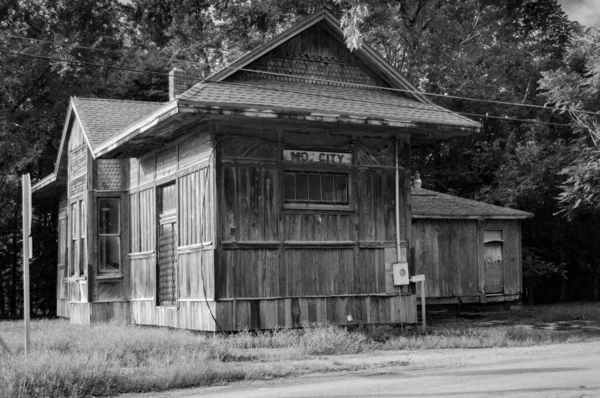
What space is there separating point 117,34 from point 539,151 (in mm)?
20245

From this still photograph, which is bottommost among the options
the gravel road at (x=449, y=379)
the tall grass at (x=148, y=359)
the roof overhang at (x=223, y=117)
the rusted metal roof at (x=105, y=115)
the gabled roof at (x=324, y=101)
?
the gravel road at (x=449, y=379)

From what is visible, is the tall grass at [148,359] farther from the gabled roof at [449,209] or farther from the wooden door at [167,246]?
the gabled roof at [449,209]

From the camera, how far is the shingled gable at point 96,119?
23.6m

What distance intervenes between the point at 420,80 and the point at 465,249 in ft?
43.6

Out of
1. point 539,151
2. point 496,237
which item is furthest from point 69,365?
point 539,151

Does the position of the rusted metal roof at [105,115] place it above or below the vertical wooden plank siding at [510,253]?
above

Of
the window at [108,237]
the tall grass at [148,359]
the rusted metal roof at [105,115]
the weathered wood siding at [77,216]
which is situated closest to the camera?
the tall grass at [148,359]

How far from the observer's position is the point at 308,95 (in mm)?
18688

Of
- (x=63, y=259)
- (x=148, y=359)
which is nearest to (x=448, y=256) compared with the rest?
(x=63, y=259)

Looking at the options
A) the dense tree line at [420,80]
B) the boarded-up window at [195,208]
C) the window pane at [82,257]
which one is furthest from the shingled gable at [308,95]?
the dense tree line at [420,80]

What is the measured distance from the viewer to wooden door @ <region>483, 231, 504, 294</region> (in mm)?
26516

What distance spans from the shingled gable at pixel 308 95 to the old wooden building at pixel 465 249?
18.0 feet

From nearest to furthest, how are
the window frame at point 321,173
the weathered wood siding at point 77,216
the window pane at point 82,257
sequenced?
the window frame at point 321,173 < the weathered wood siding at point 77,216 < the window pane at point 82,257

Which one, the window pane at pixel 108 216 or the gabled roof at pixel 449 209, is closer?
the window pane at pixel 108 216
